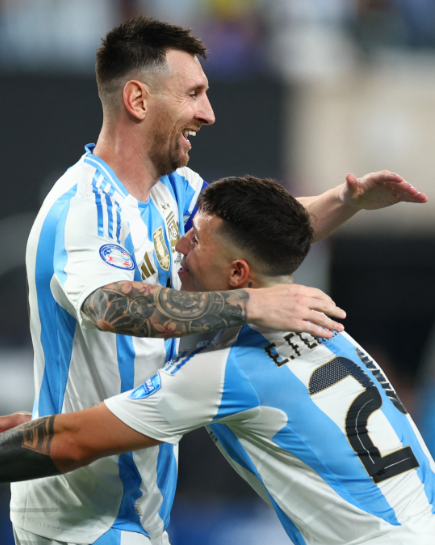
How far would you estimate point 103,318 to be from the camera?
6.93 feet

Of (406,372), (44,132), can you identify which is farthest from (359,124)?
(44,132)

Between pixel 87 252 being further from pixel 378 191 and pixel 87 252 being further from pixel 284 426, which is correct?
pixel 378 191

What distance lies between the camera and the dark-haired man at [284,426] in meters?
2.05

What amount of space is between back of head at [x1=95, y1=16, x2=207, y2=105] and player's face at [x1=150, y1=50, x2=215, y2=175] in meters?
0.04

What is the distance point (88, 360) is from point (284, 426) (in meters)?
0.83

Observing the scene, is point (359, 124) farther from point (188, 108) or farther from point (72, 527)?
point (72, 527)

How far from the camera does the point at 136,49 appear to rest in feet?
9.13

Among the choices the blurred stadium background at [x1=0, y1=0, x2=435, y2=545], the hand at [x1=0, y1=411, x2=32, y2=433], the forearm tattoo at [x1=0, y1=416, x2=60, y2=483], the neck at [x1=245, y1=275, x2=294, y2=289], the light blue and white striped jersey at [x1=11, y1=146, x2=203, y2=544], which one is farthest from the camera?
the blurred stadium background at [x1=0, y1=0, x2=435, y2=545]

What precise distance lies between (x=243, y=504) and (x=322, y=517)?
165 inches

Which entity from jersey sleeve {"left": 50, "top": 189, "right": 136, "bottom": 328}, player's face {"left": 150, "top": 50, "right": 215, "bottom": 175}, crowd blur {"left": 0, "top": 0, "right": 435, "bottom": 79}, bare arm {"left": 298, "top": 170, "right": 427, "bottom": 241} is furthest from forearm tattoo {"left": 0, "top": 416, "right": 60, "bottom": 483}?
crowd blur {"left": 0, "top": 0, "right": 435, "bottom": 79}

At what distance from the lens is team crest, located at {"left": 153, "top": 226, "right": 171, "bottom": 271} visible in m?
2.71

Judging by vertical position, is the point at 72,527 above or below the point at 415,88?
below

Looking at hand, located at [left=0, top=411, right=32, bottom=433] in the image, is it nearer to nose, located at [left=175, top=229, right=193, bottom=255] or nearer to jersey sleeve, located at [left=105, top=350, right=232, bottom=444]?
jersey sleeve, located at [left=105, top=350, right=232, bottom=444]

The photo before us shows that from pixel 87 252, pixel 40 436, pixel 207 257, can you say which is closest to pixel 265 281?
pixel 207 257
